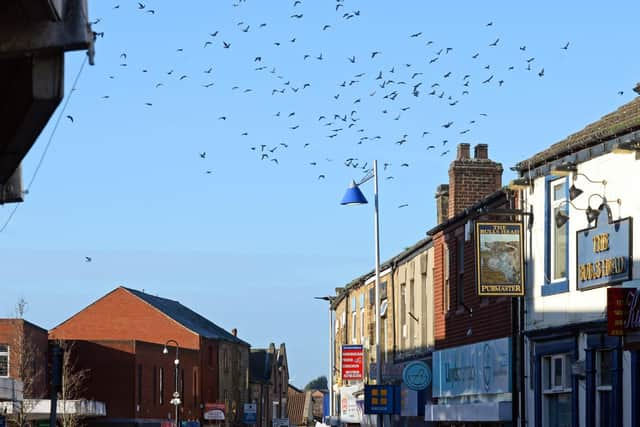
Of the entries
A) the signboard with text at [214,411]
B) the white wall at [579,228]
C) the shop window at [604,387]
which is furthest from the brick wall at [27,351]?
the shop window at [604,387]

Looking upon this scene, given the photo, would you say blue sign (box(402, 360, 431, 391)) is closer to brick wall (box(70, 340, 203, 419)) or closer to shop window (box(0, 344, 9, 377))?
shop window (box(0, 344, 9, 377))

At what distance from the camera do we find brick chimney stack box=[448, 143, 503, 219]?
113 feet

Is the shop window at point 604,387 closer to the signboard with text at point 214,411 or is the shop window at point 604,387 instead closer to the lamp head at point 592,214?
the lamp head at point 592,214

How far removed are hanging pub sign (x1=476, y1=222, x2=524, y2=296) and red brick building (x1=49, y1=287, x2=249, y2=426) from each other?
181 feet

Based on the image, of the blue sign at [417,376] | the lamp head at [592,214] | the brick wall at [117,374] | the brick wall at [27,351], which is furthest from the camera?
the brick wall at [117,374]

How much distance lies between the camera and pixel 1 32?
10.5 m

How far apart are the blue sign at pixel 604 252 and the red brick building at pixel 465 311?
341 centimetres

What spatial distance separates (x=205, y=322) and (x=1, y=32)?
4069 inches

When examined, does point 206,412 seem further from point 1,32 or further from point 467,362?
point 1,32

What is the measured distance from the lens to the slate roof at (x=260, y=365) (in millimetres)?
133375

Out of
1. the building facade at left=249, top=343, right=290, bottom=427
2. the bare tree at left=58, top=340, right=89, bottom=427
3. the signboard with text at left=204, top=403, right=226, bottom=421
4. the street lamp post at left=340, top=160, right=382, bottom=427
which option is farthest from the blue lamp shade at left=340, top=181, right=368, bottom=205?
the building facade at left=249, top=343, right=290, bottom=427

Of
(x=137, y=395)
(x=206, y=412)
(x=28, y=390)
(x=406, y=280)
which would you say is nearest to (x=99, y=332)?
(x=206, y=412)

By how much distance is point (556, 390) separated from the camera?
2569cm

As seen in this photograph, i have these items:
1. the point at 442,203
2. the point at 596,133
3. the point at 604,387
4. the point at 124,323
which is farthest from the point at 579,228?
the point at 124,323
